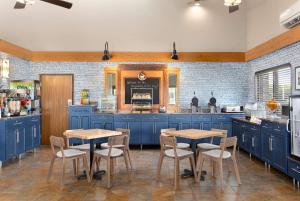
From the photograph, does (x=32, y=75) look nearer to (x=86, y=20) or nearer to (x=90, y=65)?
(x=90, y=65)

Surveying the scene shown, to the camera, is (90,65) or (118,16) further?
(90,65)

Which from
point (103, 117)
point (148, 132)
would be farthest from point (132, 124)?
point (103, 117)

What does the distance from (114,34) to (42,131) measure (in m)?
3.72

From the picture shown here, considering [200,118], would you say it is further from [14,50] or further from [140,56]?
[14,50]

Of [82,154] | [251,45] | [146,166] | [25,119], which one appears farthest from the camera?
Result: [251,45]

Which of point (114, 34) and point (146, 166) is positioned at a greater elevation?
point (114, 34)

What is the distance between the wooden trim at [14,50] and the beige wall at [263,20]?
6227 millimetres

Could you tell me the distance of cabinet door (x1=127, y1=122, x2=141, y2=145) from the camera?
298 inches

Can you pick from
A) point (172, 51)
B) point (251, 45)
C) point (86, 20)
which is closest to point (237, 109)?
point (251, 45)

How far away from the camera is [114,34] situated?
7.58 metres

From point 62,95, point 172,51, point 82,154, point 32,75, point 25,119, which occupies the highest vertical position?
point 172,51

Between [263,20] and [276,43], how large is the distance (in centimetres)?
89

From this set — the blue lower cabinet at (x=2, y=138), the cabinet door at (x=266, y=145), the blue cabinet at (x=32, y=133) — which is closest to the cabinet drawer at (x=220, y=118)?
the cabinet door at (x=266, y=145)

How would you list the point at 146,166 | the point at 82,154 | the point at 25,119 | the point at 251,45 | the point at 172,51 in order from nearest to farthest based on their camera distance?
1. the point at 82,154
2. the point at 146,166
3. the point at 25,119
4. the point at 251,45
5. the point at 172,51
